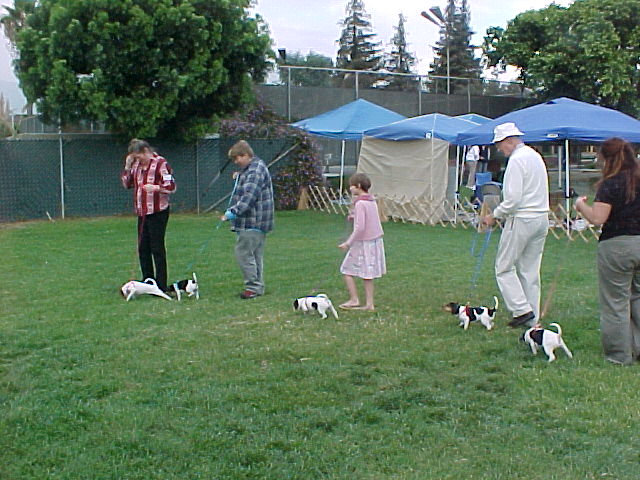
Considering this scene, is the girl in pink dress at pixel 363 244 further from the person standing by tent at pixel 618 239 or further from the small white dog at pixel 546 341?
the person standing by tent at pixel 618 239

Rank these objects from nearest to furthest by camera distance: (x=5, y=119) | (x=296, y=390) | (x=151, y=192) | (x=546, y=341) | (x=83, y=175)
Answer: (x=296, y=390) < (x=546, y=341) < (x=151, y=192) < (x=83, y=175) < (x=5, y=119)

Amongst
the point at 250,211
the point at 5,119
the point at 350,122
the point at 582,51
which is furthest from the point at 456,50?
the point at 250,211

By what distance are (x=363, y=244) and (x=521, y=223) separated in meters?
1.76

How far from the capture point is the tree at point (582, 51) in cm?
2589

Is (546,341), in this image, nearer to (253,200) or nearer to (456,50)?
(253,200)

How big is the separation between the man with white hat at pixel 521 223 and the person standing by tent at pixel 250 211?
8.10 feet

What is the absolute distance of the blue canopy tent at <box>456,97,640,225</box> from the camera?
13.3m

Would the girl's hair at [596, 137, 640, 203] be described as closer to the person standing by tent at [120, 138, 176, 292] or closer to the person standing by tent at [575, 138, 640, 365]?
the person standing by tent at [575, 138, 640, 365]

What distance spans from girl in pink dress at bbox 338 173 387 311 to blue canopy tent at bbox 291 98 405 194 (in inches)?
401

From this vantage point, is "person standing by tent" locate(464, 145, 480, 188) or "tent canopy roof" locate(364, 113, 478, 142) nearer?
"tent canopy roof" locate(364, 113, 478, 142)

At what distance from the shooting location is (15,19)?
20578mm

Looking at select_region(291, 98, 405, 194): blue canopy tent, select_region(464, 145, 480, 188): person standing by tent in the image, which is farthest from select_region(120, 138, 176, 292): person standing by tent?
select_region(464, 145, 480, 188): person standing by tent

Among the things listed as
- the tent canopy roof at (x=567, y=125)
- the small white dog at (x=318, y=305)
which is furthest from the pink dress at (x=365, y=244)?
the tent canopy roof at (x=567, y=125)

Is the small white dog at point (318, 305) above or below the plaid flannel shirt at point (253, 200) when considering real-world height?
below
